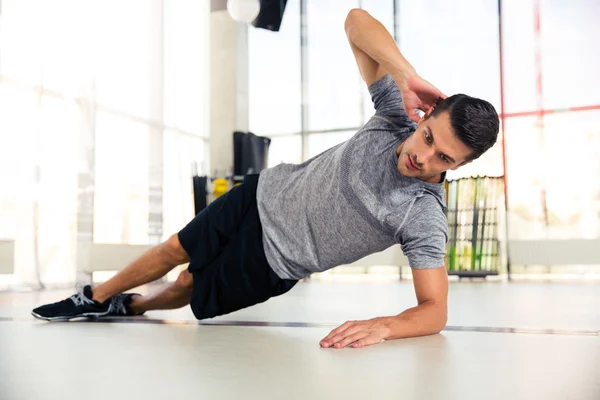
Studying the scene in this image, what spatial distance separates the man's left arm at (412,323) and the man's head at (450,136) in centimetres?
32

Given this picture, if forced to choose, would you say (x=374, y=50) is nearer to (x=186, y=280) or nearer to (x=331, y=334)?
(x=331, y=334)

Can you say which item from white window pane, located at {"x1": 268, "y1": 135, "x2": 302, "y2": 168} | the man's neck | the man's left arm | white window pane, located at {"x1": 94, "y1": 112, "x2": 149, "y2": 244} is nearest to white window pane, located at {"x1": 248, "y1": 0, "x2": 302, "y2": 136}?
white window pane, located at {"x1": 268, "y1": 135, "x2": 302, "y2": 168}

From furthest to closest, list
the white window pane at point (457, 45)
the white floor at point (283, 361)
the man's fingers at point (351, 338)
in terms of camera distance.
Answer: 1. the white window pane at point (457, 45)
2. the man's fingers at point (351, 338)
3. the white floor at point (283, 361)

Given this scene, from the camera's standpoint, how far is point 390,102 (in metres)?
1.91

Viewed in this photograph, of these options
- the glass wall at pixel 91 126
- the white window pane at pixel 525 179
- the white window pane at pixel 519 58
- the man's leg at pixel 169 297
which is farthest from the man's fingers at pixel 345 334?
the white window pane at pixel 519 58

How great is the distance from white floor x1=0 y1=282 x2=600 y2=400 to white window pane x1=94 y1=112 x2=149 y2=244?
374 cm

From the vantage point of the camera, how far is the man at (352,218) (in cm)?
164

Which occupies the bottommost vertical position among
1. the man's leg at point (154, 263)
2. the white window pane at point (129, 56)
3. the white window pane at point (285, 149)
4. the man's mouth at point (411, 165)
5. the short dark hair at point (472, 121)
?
the man's leg at point (154, 263)

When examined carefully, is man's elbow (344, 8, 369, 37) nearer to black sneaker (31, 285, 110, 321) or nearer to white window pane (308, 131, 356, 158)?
black sneaker (31, 285, 110, 321)

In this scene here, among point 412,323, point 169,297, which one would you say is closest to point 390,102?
point 412,323

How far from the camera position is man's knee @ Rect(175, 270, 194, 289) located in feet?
7.20

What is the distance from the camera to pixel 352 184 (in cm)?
181

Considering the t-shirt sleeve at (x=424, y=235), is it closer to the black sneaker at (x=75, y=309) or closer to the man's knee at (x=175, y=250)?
the man's knee at (x=175, y=250)

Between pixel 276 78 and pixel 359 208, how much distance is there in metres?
7.22
